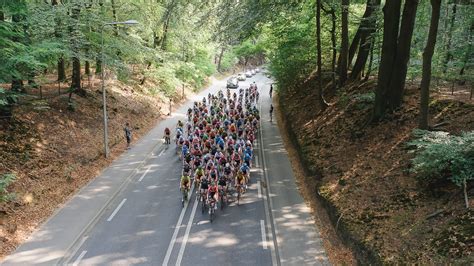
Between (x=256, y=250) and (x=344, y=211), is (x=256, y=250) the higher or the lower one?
the lower one

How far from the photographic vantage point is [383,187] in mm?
13141

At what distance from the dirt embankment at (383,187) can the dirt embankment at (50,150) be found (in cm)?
1080

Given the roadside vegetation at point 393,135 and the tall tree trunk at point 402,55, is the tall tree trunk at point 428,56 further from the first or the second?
the tall tree trunk at point 402,55

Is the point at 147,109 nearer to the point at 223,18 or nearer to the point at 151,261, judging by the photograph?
the point at 223,18

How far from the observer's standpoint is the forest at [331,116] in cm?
1070

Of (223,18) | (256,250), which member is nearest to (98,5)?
(223,18)

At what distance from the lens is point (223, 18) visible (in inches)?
755

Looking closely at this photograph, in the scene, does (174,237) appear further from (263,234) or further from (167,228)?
(263,234)

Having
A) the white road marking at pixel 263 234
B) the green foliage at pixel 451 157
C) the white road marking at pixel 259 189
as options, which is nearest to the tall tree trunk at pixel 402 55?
the green foliage at pixel 451 157

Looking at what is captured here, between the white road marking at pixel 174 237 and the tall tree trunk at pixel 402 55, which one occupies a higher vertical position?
the tall tree trunk at pixel 402 55

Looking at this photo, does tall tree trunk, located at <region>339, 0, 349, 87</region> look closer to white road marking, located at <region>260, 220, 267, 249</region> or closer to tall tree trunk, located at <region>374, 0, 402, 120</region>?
tall tree trunk, located at <region>374, 0, 402, 120</region>

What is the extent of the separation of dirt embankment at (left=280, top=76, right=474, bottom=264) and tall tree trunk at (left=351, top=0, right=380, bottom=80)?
208 centimetres

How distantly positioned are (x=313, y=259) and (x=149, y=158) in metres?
13.9

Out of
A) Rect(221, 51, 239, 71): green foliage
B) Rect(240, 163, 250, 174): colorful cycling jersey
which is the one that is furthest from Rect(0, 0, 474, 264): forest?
Rect(221, 51, 239, 71): green foliage
